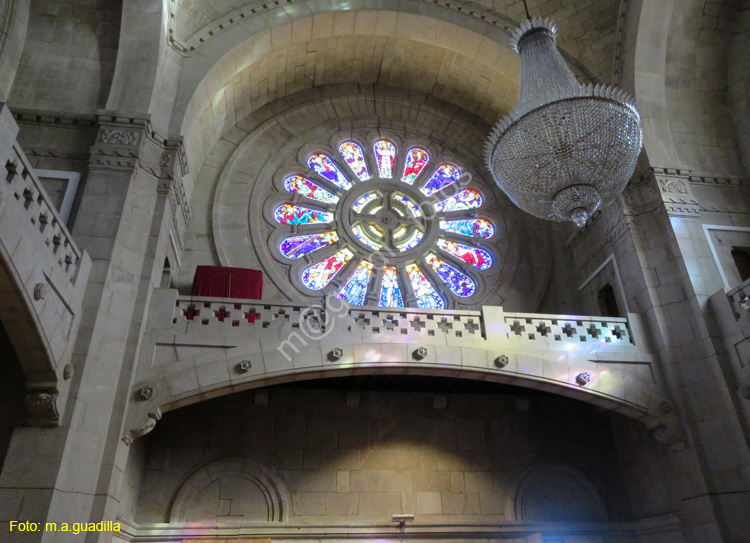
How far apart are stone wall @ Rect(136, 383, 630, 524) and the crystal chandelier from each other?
11.9 feet

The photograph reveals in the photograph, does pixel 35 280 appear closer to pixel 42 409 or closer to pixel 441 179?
pixel 42 409

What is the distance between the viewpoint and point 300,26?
385 inches

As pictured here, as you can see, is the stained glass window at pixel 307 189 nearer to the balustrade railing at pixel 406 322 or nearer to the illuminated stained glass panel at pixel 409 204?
the illuminated stained glass panel at pixel 409 204

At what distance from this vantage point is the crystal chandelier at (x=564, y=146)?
5953 millimetres

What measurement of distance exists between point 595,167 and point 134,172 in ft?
17.5

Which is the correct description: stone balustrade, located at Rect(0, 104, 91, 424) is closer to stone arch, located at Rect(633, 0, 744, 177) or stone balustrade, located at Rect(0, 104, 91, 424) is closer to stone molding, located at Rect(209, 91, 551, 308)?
stone molding, located at Rect(209, 91, 551, 308)

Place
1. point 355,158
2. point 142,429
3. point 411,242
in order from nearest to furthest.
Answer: point 142,429, point 411,242, point 355,158

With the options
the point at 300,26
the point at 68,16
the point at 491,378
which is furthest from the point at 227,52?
the point at 491,378

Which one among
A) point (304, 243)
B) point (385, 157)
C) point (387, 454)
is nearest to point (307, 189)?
point (304, 243)

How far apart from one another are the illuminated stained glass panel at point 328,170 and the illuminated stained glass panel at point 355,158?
0.25 metres

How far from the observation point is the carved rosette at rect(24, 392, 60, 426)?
559 cm

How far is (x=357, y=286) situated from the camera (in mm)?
9820

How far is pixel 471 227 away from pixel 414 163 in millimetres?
1649

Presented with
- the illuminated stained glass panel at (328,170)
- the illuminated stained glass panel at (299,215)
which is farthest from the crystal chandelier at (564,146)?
the illuminated stained glass panel at (328,170)
